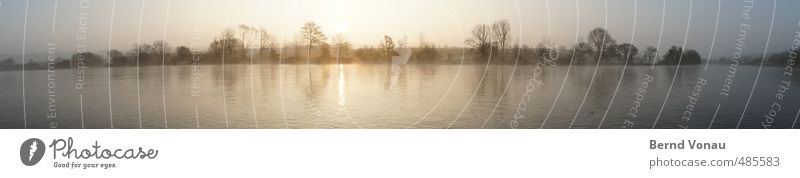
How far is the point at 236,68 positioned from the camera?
107ft

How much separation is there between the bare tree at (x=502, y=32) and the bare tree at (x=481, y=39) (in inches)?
8.7

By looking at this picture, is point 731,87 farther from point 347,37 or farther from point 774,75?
point 347,37

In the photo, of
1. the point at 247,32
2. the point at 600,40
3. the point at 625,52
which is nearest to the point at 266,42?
the point at 247,32

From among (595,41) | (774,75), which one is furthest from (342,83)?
(774,75)

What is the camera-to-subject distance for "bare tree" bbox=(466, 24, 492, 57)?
75.6 feet

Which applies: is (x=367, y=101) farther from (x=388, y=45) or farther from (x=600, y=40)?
(x=600, y=40)

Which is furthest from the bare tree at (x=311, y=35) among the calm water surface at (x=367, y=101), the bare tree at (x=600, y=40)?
the bare tree at (x=600, y=40)

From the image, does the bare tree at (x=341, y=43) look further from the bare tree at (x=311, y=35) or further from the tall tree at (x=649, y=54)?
the tall tree at (x=649, y=54)

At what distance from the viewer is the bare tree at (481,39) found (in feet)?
75.6

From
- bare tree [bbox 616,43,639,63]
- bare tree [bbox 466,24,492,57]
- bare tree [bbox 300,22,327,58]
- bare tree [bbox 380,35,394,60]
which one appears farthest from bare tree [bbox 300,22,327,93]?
bare tree [bbox 616,43,639,63]

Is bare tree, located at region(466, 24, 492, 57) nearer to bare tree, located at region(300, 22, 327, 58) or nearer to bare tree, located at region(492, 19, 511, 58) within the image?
bare tree, located at region(492, 19, 511, 58)

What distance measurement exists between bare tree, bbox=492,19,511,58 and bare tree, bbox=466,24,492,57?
22 centimetres

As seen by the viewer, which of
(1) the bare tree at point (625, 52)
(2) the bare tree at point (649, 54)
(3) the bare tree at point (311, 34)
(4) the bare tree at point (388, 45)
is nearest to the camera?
(3) the bare tree at point (311, 34)
